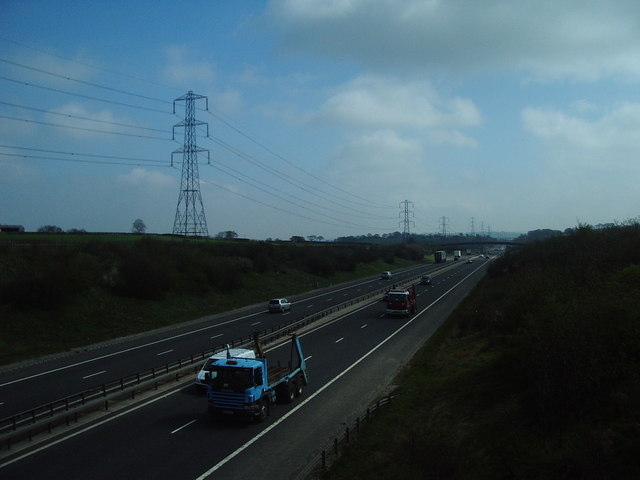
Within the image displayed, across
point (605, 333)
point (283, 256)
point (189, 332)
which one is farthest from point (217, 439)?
point (283, 256)

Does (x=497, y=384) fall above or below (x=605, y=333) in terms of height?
below

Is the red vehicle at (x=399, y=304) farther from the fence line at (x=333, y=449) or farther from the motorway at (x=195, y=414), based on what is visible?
the fence line at (x=333, y=449)

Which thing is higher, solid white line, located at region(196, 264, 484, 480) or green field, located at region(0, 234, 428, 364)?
green field, located at region(0, 234, 428, 364)

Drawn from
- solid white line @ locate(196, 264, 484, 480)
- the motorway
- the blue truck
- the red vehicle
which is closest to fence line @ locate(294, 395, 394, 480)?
the motorway

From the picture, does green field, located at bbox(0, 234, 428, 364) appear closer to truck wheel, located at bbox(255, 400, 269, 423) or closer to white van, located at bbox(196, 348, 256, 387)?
white van, located at bbox(196, 348, 256, 387)

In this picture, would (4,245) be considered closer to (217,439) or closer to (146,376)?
(146,376)

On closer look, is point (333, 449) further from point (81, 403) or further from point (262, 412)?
point (81, 403)

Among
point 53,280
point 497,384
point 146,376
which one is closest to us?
point 497,384

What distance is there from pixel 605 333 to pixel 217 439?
1235cm

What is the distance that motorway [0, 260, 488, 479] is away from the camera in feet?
49.6

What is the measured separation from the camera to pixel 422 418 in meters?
19.1

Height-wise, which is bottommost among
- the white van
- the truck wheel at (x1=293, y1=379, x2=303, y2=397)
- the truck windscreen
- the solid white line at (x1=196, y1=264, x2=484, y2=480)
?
the solid white line at (x1=196, y1=264, x2=484, y2=480)

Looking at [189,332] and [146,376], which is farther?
[189,332]

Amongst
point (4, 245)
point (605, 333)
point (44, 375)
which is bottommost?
point (44, 375)
